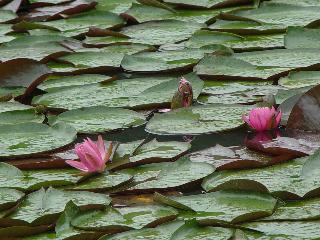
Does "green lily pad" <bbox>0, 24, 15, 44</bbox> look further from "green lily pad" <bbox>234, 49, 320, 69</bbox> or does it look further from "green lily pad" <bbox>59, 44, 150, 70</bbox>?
"green lily pad" <bbox>234, 49, 320, 69</bbox>

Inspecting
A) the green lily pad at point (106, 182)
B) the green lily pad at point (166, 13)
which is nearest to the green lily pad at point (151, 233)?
the green lily pad at point (106, 182)

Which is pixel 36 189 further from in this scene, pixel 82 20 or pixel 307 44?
pixel 82 20

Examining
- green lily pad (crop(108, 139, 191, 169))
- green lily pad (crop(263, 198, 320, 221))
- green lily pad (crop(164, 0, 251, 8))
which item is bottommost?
green lily pad (crop(108, 139, 191, 169))

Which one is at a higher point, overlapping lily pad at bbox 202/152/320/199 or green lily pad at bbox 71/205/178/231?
overlapping lily pad at bbox 202/152/320/199

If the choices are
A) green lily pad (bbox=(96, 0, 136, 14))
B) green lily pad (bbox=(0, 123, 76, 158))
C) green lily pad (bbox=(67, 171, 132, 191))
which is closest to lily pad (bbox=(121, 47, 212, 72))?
green lily pad (bbox=(0, 123, 76, 158))

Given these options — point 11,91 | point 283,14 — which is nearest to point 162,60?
point 11,91

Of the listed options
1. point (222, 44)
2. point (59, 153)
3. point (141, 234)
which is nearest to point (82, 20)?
point (222, 44)

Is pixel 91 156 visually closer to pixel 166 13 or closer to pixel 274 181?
pixel 274 181
